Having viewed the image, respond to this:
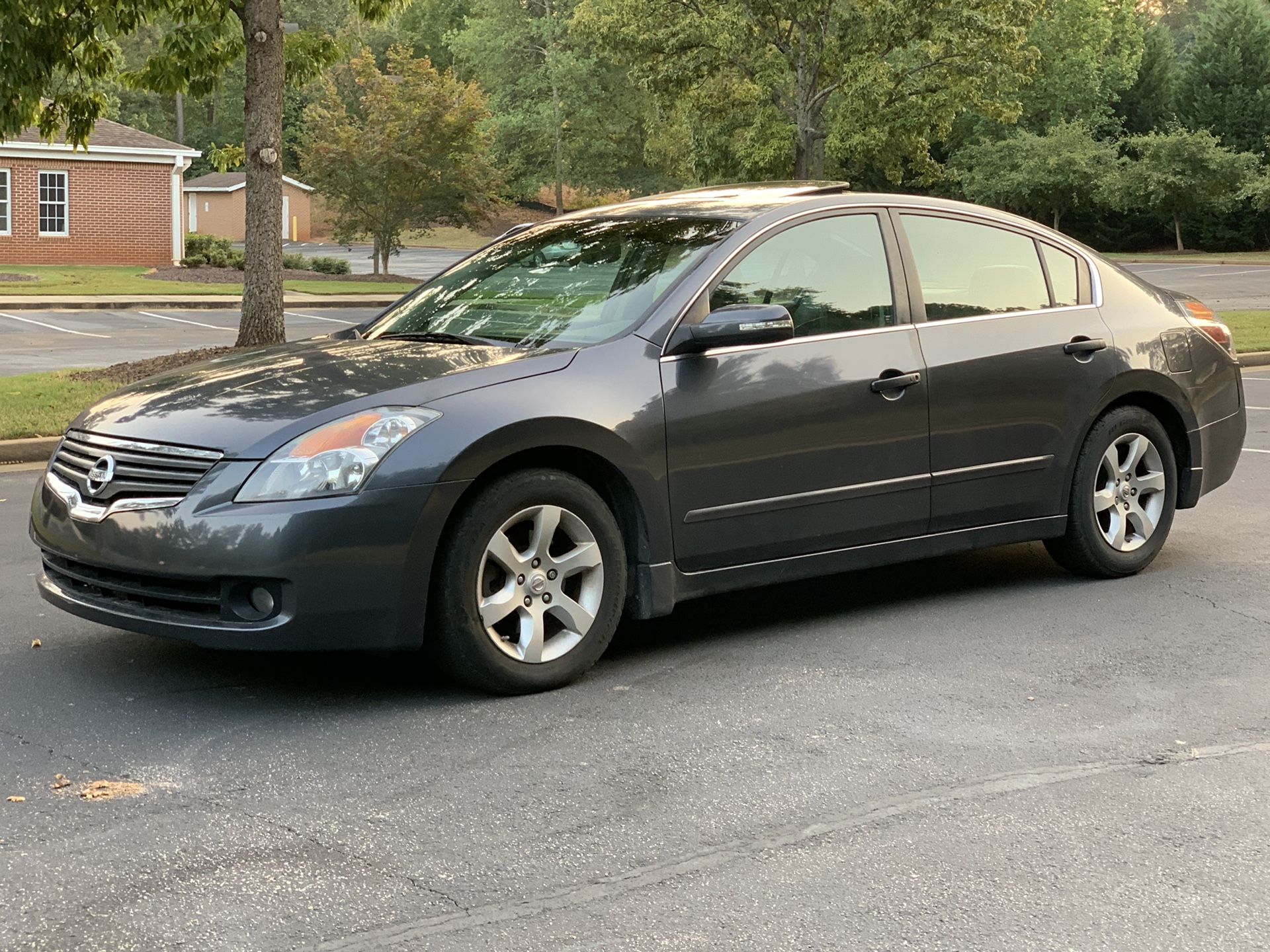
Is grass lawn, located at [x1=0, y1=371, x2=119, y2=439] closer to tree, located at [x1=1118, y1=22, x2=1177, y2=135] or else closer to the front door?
the front door

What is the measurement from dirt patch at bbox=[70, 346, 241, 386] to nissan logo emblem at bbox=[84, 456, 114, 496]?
365 inches

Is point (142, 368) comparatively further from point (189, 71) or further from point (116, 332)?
point (116, 332)

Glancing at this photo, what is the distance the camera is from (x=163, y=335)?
22.4 m

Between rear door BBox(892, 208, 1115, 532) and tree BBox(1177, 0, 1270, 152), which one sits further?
tree BBox(1177, 0, 1270, 152)

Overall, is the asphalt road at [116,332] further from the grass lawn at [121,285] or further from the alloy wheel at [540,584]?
the alloy wheel at [540,584]

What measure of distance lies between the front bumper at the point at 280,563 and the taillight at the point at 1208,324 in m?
3.92

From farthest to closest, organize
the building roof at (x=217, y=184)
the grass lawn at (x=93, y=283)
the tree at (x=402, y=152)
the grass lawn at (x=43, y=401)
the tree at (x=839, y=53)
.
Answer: the building roof at (x=217, y=184) → the tree at (x=402, y=152) → the grass lawn at (x=93, y=283) → the tree at (x=839, y=53) → the grass lawn at (x=43, y=401)

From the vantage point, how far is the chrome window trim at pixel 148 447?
4.75 metres

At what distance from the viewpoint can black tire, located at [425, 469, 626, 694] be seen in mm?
4840

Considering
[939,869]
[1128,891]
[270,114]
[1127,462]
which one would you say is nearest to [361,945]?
[939,869]

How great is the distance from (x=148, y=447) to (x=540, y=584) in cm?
130

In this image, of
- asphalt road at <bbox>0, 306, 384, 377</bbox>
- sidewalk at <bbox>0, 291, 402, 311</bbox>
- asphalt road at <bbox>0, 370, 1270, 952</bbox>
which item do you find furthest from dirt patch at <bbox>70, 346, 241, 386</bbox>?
sidewalk at <bbox>0, 291, 402, 311</bbox>

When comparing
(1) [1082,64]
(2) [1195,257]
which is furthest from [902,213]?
(1) [1082,64]

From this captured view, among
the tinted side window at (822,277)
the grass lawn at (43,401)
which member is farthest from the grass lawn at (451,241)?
the tinted side window at (822,277)
